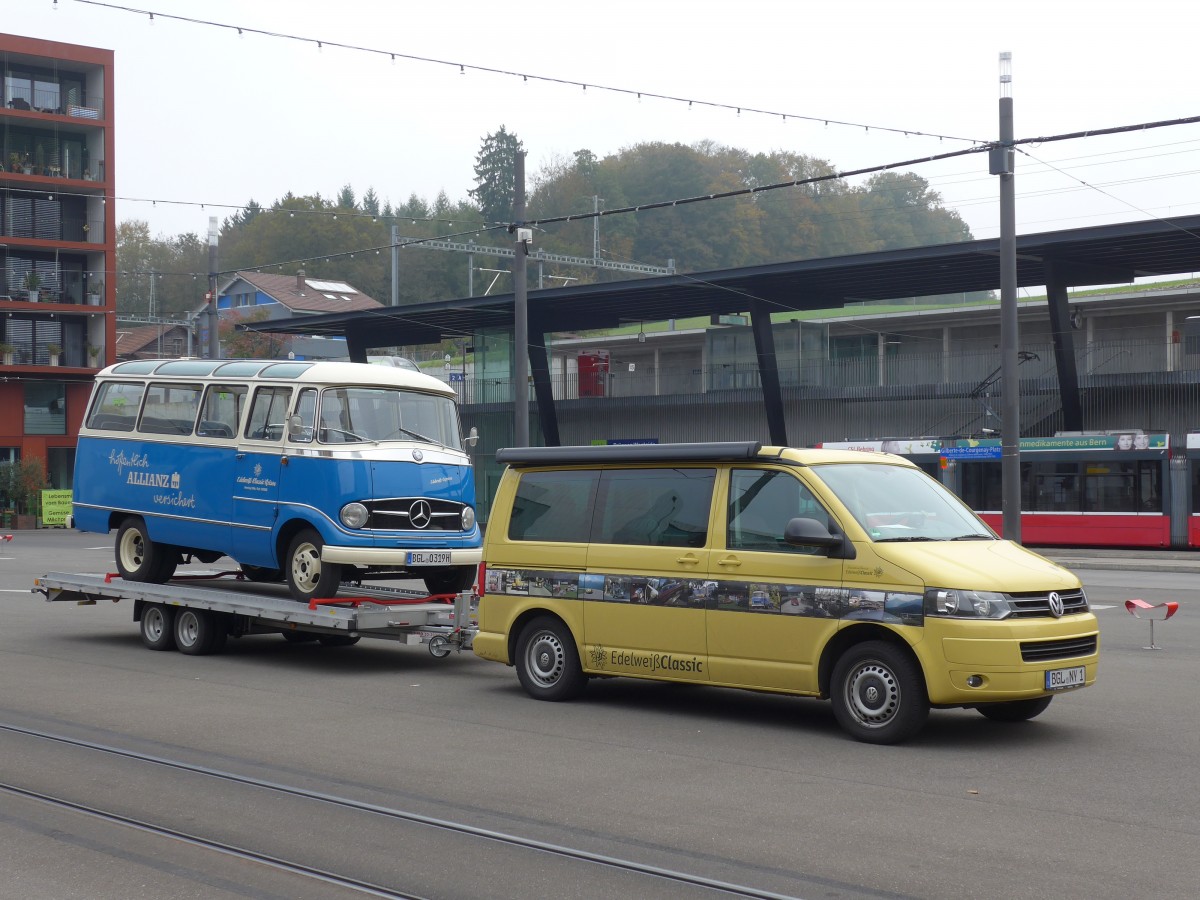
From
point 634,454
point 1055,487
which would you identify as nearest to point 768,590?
point 634,454

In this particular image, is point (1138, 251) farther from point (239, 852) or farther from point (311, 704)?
point (239, 852)

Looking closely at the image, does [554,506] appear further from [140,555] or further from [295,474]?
[140,555]

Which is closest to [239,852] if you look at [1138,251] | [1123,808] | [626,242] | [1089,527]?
[1123,808]

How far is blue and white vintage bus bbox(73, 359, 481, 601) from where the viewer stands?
1393 centimetres

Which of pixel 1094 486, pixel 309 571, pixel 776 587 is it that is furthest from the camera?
pixel 1094 486

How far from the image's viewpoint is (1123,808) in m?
7.72

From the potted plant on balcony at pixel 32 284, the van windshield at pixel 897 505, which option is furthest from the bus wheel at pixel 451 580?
the potted plant on balcony at pixel 32 284

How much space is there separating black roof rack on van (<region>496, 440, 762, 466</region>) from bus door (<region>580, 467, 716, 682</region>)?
0.42 feet

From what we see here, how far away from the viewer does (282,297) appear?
96500mm

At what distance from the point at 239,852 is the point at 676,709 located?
16.4ft

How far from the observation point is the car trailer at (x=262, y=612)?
13219 mm

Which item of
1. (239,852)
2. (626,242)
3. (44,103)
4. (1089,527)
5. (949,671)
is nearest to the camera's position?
(239,852)

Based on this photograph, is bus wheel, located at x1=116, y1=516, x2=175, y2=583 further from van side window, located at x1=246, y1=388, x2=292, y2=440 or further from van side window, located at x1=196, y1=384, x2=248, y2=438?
van side window, located at x1=246, y1=388, x2=292, y2=440

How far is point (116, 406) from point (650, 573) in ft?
26.7
